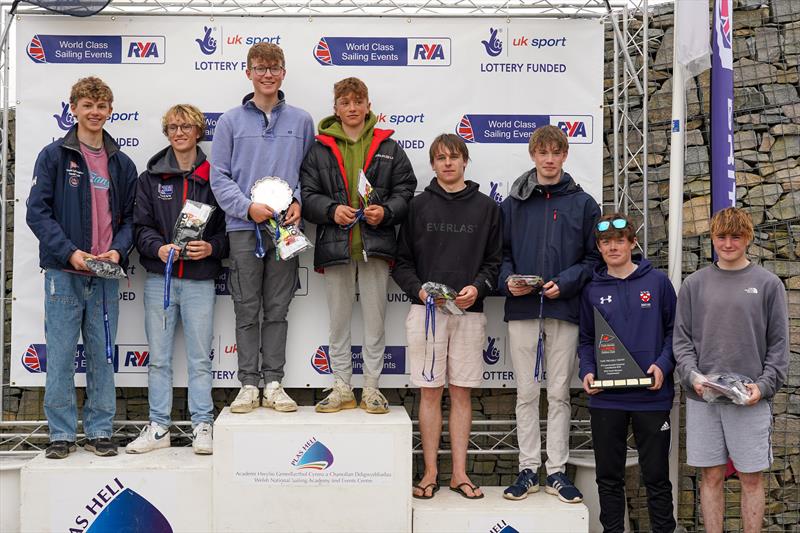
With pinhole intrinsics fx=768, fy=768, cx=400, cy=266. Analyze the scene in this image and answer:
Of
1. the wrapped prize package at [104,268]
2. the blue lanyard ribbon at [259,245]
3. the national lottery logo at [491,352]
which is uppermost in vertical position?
the blue lanyard ribbon at [259,245]

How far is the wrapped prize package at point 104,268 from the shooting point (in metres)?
4.29

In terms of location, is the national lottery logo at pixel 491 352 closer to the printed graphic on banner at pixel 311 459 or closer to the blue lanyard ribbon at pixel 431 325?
the blue lanyard ribbon at pixel 431 325

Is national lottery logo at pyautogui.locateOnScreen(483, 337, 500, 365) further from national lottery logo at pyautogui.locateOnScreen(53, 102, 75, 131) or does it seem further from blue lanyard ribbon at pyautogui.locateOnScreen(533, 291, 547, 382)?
national lottery logo at pyautogui.locateOnScreen(53, 102, 75, 131)

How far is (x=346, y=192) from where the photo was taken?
14.8 feet

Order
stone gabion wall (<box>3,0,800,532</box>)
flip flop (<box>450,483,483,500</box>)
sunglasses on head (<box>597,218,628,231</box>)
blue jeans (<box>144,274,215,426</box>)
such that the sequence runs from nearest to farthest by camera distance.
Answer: sunglasses on head (<box>597,218,628,231</box>)
flip flop (<box>450,483,483,500</box>)
blue jeans (<box>144,274,215,426</box>)
stone gabion wall (<box>3,0,800,532</box>)

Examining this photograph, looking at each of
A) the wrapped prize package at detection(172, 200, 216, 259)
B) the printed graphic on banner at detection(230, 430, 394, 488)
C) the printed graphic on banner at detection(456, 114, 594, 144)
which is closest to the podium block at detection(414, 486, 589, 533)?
the printed graphic on banner at detection(230, 430, 394, 488)

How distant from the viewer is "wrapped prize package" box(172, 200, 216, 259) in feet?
14.8

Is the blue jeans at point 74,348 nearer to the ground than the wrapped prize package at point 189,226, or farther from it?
nearer to the ground

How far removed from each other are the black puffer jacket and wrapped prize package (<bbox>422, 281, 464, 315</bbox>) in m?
0.36

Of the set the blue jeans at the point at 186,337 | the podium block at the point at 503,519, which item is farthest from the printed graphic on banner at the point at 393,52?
the podium block at the point at 503,519

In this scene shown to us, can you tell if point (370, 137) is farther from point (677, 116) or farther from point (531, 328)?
point (677, 116)

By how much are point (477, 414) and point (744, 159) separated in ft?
8.31

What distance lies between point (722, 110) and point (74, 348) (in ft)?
13.1

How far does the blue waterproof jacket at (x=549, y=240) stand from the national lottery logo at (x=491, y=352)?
490 millimetres
